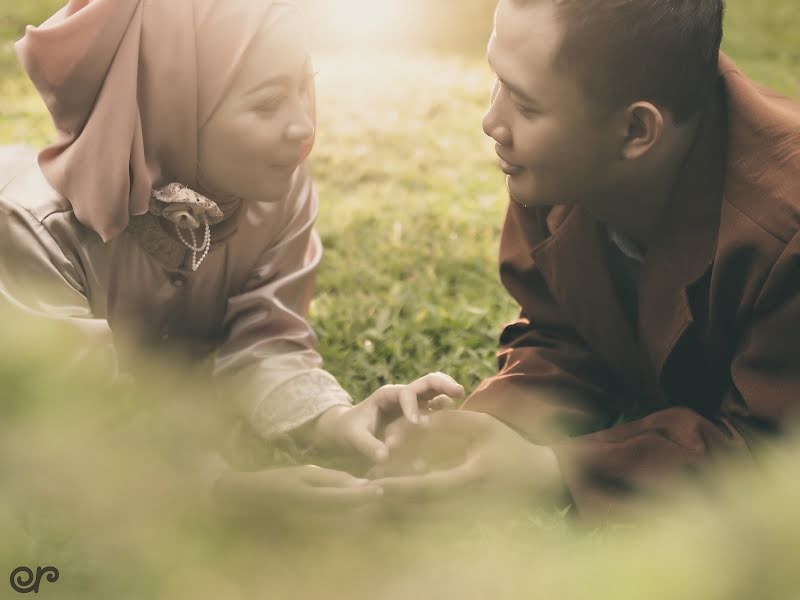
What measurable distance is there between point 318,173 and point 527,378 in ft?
8.13

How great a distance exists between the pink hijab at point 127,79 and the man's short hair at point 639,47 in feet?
2.11

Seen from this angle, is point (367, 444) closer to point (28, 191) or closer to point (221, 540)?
point (28, 191)

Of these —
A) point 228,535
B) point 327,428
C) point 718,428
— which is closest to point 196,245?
point 327,428

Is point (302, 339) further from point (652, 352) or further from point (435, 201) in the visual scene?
point (435, 201)

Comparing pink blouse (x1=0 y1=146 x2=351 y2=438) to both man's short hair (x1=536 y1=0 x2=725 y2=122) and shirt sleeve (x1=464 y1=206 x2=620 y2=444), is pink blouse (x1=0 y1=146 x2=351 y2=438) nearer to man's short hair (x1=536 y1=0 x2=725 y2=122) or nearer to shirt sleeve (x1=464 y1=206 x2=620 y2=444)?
shirt sleeve (x1=464 y1=206 x2=620 y2=444)

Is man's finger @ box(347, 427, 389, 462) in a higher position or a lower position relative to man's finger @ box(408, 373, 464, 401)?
lower

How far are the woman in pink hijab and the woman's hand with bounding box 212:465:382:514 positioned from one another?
11 millimetres

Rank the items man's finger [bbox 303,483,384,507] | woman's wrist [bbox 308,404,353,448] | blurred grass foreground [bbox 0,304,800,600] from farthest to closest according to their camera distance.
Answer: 1. woman's wrist [bbox 308,404,353,448]
2. man's finger [bbox 303,483,384,507]
3. blurred grass foreground [bbox 0,304,800,600]

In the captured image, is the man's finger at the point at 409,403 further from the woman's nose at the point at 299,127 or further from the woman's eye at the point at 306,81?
the woman's eye at the point at 306,81

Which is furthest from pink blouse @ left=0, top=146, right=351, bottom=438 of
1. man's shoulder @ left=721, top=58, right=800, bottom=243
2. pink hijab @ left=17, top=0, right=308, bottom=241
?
man's shoulder @ left=721, top=58, right=800, bottom=243

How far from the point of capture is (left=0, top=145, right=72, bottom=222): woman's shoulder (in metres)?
2.26

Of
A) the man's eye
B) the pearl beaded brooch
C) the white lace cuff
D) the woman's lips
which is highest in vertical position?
the man's eye

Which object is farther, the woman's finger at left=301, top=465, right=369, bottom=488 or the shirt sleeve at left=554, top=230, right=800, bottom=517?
the shirt sleeve at left=554, top=230, right=800, bottom=517

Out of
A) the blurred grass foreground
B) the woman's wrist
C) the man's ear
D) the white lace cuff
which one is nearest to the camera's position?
the blurred grass foreground
